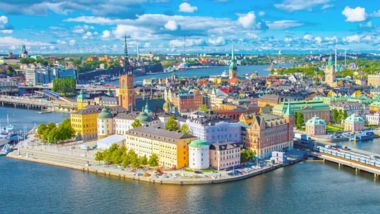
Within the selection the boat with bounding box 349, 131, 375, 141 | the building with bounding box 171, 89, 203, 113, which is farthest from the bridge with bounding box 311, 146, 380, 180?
the building with bounding box 171, 89, 203, 113

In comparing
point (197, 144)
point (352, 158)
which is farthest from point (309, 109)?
point (197, 144)

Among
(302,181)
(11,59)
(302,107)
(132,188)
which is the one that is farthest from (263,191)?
(11,59)

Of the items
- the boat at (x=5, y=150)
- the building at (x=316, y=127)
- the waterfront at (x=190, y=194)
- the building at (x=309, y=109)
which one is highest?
the building at (x=309, y=109)

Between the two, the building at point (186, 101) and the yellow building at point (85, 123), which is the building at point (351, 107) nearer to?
the building at point (186, 101)

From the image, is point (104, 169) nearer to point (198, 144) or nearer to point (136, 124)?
point (198, 144)

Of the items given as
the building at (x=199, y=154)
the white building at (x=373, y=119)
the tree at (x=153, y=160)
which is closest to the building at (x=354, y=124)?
the white building at (x=373, y=119)

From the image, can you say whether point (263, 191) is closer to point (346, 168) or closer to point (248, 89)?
point (346, 168)

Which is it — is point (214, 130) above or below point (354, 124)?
above
